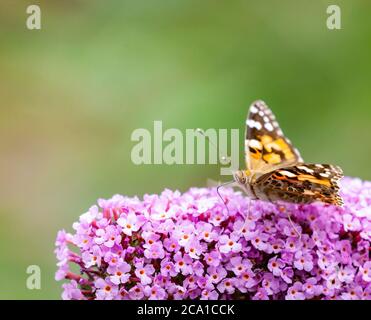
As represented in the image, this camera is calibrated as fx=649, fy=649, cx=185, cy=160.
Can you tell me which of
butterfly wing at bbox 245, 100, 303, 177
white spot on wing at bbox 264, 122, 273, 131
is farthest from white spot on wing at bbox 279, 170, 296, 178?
white spot on wing at bbox 264, 122, 273, 131

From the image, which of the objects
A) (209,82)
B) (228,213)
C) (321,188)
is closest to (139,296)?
(228,213)

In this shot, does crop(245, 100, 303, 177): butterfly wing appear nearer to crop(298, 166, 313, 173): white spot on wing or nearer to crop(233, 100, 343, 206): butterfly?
crop(233, 100, 343, 206): butterfly

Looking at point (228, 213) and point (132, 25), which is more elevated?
point (132, 25)

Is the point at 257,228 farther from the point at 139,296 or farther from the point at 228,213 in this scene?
the point at 139,296

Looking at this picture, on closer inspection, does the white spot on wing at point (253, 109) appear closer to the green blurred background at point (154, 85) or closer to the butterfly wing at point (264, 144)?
the butterfly wing at point (264, 144)

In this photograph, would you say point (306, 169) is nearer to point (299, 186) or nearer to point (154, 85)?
point (299, 186)

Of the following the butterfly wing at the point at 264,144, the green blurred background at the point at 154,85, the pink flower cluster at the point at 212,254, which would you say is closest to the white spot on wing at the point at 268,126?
the butterfly wing at the point at 264,144
